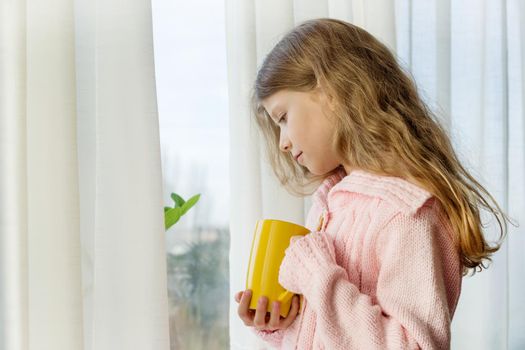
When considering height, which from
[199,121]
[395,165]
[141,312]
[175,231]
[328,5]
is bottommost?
[141,312]

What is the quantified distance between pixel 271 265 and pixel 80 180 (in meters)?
0.37

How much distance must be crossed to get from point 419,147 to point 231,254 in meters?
0.48

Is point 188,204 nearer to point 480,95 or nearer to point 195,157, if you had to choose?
point 195,157

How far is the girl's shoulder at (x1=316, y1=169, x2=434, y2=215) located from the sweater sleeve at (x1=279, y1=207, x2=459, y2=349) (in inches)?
0.8

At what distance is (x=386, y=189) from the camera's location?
113 centimetres

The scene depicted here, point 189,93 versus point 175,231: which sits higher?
point 189,93

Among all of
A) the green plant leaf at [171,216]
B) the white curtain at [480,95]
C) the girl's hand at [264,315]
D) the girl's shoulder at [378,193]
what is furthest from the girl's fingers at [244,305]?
the white curtain at [480,95]

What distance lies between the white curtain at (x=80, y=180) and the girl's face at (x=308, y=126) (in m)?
0.23

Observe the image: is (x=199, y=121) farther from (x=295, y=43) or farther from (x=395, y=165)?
(x=395, y=165)

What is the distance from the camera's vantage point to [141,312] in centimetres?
131

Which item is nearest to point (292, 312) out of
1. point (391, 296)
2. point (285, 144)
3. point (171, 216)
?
point (391, 296)

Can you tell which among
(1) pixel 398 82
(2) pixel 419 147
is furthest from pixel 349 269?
(1) pixel 398 82

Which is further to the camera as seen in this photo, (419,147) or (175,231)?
(175,231)

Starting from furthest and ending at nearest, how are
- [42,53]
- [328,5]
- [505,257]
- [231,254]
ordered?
1. [505,257]
2. [328,5]
3. [231,254]
4. [42,53]
